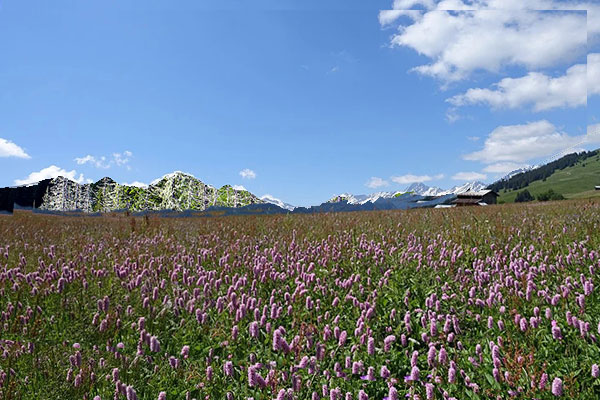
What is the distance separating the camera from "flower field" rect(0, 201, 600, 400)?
2.40 meters

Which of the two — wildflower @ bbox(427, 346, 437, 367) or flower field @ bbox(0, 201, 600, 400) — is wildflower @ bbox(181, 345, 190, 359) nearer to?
flower field @ bbox(0, 201, 600, 400)

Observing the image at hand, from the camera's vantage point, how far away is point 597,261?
3.86m

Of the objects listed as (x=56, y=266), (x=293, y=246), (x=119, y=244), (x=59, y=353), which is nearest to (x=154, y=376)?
(x=59, y=353)

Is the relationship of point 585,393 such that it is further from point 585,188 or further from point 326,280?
point 585,188

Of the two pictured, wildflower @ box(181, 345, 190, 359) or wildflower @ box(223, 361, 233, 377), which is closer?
wildflower @ box(223, 361, 233, 377)

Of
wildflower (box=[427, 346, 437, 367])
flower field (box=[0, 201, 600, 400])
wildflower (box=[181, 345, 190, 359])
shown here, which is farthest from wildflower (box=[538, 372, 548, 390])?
wildflower (box=[181, 345, 190, 359])

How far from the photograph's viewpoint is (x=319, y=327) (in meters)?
3.04

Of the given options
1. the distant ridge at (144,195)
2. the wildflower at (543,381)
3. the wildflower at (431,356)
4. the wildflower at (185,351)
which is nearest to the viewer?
the wildflower at (543,381)

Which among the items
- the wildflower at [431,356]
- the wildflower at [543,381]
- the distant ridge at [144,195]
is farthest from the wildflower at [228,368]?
the distant ridge at [144,195]

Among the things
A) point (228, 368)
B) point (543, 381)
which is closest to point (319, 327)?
point (228, 368)

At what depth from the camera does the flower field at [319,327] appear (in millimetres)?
2402

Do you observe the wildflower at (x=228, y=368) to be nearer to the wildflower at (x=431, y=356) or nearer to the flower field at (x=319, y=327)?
the flower field at (x=319, y=327)

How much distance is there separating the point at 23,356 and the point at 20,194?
A: 103 ft

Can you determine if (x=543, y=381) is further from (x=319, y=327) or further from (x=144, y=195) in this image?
(x=144, y=195)
